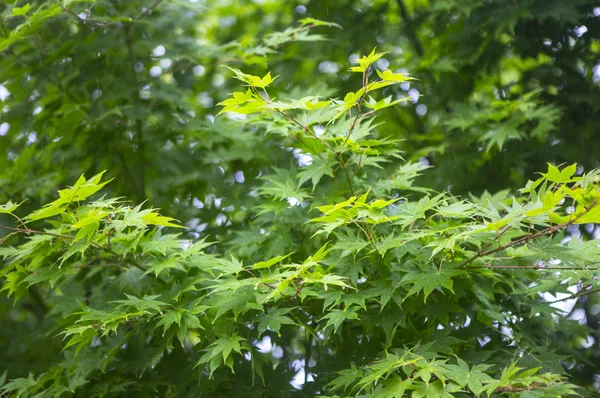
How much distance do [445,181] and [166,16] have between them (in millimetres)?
2089

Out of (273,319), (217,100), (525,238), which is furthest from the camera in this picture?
(217,100)

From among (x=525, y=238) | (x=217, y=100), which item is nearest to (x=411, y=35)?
(x=217, y=100)

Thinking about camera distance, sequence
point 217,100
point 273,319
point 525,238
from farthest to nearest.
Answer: point 217,100
point 273,319
point 525,238

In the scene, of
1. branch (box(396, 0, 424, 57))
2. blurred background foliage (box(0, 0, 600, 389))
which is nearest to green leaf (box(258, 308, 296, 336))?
blurred background foliage (box(0, 0, 600, 389))

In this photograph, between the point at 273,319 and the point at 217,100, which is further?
the point at 217,100

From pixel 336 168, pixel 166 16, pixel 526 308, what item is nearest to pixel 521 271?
pixel 526 308

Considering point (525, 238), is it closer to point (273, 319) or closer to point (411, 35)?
→ point (273, 319)

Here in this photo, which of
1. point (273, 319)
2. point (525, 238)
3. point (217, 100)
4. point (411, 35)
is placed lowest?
point (217, 100)

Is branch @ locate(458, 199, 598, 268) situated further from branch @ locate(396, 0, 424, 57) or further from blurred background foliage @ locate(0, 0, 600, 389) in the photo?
branch @ locate(396, 0, 424, 57)

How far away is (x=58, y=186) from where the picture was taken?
4.12 meters

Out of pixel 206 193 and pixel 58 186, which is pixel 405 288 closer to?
pixel 206 193

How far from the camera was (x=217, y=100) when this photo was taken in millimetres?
4621

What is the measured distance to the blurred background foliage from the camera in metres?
3.76

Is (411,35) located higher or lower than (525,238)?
lower
